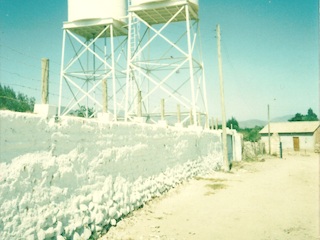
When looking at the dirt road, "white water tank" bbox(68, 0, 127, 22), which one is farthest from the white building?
the dirt road

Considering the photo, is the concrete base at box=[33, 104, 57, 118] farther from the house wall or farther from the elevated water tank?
the house wall

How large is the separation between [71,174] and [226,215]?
3.47m

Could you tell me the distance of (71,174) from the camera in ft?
15.4

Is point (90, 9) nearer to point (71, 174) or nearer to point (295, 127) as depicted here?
point (71, 174)

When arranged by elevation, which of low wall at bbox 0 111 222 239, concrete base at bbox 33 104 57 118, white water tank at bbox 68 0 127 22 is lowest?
low wall at bbox 0 111 222 239

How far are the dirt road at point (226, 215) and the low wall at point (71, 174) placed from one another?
0.44m

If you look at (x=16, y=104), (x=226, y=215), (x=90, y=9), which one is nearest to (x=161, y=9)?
(x=90, y=9)

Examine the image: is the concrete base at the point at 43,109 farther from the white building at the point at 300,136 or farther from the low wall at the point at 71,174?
the white building at the point at 300,136

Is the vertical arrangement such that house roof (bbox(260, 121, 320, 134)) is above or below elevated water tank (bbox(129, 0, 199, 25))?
below

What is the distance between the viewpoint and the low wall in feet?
12.1

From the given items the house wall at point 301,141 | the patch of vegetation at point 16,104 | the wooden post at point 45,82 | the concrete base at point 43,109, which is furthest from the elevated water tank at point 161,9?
the house wall at point 301,141

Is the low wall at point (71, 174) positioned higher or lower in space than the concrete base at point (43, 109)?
lower

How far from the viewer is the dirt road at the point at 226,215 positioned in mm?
5383

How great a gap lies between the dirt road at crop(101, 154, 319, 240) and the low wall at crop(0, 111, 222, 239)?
44 cm
